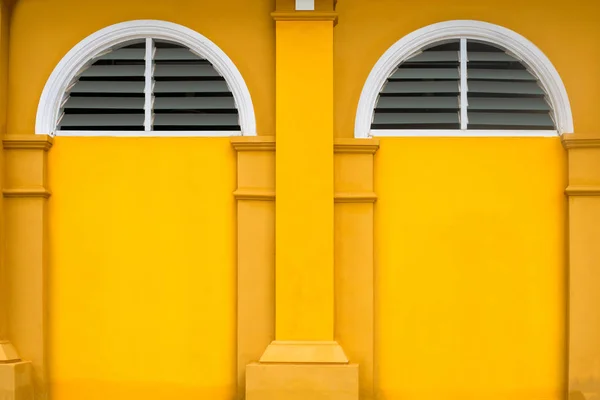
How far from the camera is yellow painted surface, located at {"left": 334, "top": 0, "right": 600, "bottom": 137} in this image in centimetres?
823

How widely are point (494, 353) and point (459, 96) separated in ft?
7.54

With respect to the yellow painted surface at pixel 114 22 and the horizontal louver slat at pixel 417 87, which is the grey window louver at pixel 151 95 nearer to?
the yellow painted surface at pixel 114 22

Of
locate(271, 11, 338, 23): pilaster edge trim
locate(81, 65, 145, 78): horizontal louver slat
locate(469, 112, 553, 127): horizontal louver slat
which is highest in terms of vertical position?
locate(271, 11, 338, 23): pilaster edge trim

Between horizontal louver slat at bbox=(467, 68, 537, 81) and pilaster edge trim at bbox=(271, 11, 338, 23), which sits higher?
pilaster edge trim at bbox=(271, 11, 338, 23)

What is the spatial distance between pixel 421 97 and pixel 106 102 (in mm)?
2846

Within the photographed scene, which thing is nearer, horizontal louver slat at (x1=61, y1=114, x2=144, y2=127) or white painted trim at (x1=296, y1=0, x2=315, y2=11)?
white painted trim at (x1=296, y1=0, x2=315, y2=11)

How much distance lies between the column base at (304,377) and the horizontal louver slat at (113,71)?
283 centimetres

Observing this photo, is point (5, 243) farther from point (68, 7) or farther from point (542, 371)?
point (542, 371)

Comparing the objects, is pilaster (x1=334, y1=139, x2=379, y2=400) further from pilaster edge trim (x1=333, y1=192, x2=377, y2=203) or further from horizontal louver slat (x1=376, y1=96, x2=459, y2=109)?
horizontal louver slat (x1=376, y1=96, x2=459, y2=109)

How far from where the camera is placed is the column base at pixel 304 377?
7.76 meters

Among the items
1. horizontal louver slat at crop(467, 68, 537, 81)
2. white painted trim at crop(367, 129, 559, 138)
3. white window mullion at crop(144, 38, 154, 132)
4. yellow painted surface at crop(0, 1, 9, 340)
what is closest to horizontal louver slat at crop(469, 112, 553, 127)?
white painted trim at crop(367, 129, 559, 138)

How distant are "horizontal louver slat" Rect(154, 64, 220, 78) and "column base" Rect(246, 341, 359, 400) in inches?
102

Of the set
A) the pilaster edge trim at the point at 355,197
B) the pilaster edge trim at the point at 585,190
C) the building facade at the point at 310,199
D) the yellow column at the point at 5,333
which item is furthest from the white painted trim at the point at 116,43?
the pilaster edge trim at the point at 585,190

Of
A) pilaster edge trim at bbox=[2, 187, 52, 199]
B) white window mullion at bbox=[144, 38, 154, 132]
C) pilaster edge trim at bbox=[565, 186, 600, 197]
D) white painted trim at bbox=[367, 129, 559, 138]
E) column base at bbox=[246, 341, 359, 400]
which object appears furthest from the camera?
white window mullion at bbox=[144, 38, 154, 132]
